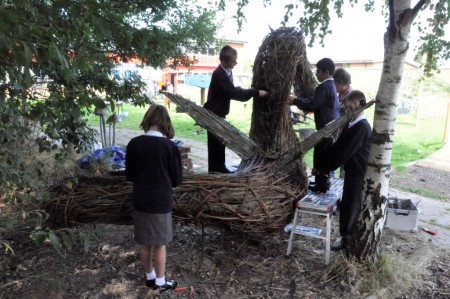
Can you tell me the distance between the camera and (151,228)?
2650 millimetres

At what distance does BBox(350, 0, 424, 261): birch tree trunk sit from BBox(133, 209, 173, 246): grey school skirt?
154cm

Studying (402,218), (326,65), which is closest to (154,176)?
(326,65)

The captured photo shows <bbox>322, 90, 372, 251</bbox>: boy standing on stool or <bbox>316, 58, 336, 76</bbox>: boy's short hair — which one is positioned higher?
<bbox>316, 58, 336, 76</bbox>: boy's short hair

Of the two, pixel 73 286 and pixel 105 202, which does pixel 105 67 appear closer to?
pixel 105 202

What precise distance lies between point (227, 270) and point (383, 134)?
166cm

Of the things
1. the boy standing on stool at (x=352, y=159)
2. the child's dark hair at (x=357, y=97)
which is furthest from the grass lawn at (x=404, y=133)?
the child's dark hair at (x=357, y=97)

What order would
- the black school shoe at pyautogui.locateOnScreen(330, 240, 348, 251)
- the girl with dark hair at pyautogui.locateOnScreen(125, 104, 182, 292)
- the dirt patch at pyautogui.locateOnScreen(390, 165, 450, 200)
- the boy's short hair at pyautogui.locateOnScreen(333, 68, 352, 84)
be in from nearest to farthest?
the girl with dark hair at pyautogui.locateOnScreen(125, 104, 182, 292) < the black school shoe at pyautogui.locateOnScreen(330, 240, 348, 251) < the boy's short hair at pyautogui.locateOnScreen(333, 68, 352, 84) < the dirt patch at pyautogui.locateOnScreen(390, 165, 450, 200)

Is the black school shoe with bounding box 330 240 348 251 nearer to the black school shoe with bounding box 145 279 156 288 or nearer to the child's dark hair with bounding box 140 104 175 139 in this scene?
the black school shoe with bounding box 145 279 156 288

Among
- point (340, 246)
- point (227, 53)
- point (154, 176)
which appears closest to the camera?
point (154, 176)

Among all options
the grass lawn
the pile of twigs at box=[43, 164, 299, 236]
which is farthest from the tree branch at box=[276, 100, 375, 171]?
the grass lawn

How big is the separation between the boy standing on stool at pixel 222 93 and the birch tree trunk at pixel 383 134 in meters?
1.25

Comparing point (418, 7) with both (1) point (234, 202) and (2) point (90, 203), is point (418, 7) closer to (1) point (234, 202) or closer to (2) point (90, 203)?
(1) point (234, 202)

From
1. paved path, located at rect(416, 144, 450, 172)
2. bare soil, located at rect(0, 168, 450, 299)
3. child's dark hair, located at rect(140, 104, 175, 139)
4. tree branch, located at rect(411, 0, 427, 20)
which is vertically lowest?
paved path, located at rect(416, 144, 450, 172)

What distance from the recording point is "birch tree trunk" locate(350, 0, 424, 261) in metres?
2.82
